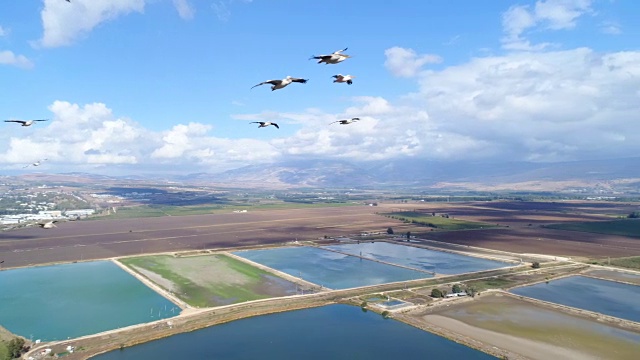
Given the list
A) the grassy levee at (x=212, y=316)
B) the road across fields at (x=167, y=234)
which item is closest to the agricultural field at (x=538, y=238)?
the road across fields at (x=167, y=234)

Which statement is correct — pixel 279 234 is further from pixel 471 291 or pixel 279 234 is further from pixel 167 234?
pixel 471 291

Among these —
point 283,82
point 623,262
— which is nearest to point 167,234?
point 623,262

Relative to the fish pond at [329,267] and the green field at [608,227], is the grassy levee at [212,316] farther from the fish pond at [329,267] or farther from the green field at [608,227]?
the green field at [608,227]

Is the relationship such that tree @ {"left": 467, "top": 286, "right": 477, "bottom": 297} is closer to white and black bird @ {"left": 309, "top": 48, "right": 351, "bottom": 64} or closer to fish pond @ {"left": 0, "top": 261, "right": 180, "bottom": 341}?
fish pond @ {"left": 0, "top": 261, "right": 180, "bottom": 341}

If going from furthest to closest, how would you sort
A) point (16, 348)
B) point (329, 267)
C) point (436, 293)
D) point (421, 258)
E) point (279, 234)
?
point (279, 234), point (421, 258), point (329, 267), point (436, 293), point (16, 348)

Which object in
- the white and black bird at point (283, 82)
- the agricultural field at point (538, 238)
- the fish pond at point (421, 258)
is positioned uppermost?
the white and black bird at point (283, 82)

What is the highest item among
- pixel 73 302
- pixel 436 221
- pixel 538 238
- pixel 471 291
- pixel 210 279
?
pixel 436 221

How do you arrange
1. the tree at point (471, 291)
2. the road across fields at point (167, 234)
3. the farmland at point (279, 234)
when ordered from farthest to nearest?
1. the farmland at point (279, 234)
2. the road across fields at point (167, 234)
3. the tree at point (471, 291)
